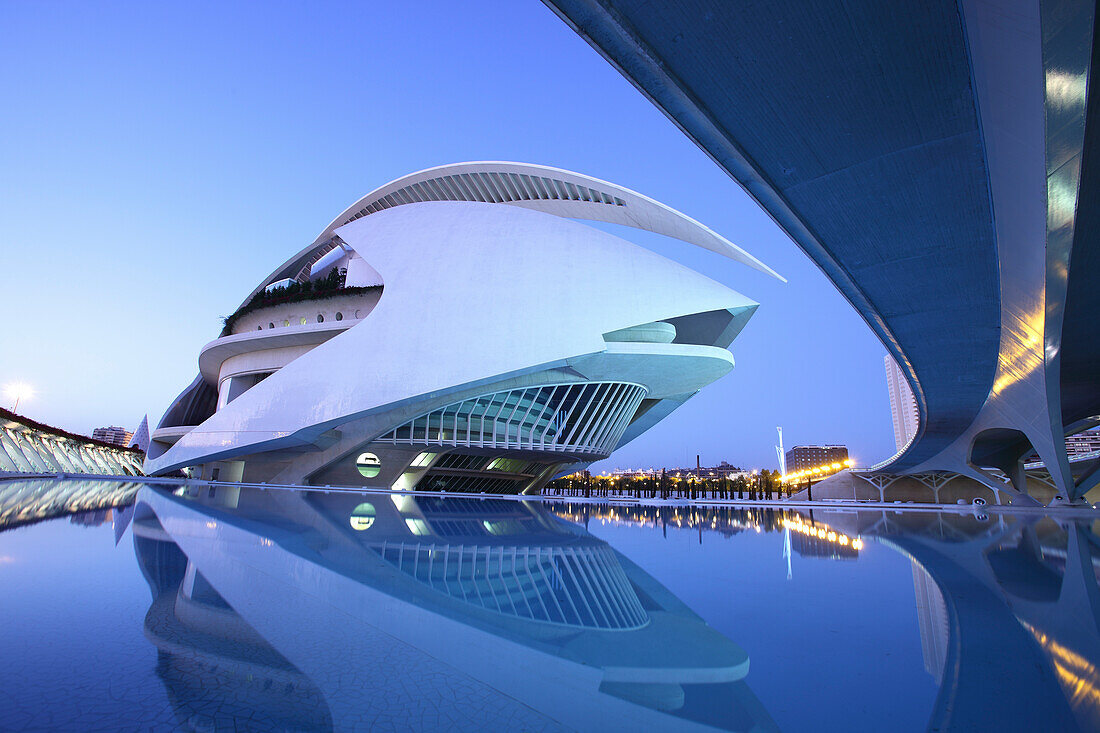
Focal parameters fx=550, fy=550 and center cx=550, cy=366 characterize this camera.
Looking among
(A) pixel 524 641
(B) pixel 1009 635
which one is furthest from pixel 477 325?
(B) pixel 1009 635

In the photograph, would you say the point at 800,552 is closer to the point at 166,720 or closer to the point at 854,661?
the point at 854,661

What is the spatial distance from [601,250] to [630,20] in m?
17.2

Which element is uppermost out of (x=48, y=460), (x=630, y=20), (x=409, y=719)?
(x=630, y=20)

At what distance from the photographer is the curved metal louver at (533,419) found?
64.0ft

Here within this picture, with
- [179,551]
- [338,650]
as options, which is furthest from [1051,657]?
[179,551]

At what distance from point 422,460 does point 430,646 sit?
1897 cm

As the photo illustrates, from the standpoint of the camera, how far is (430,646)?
2.47 metres

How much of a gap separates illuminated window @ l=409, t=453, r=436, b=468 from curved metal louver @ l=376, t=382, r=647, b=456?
139cm

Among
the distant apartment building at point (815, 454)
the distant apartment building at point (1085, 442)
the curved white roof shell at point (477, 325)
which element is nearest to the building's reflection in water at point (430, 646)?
the curved white roof shell at point (477, 325)

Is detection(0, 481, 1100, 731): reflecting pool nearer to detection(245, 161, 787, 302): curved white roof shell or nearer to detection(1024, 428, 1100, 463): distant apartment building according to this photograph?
detection(245, 161, 787, 302): curved white roof shell

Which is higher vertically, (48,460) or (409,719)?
(48,460)

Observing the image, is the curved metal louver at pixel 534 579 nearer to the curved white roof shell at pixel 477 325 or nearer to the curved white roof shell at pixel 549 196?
the curved white roof shell at pixel 477 325

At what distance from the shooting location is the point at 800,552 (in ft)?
20.5

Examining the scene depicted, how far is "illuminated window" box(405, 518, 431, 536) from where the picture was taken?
23.3 ft
